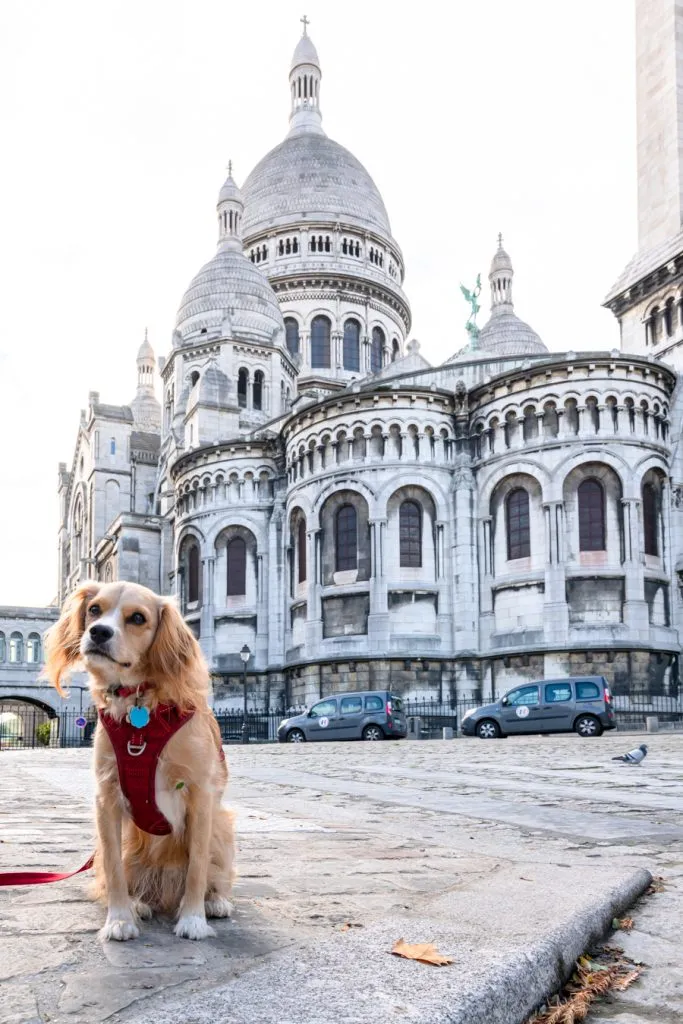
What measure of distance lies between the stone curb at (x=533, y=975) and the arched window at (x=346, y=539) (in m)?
33.6

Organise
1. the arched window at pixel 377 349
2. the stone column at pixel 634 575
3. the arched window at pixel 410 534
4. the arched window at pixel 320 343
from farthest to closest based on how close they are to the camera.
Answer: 1. the arched window at pixel 377 349
2. the arched window at pixel 320 343
3. the arched window at pixel 410 534
4. the stone column at pixel 634 575

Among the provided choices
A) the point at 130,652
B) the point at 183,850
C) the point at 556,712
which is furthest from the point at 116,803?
the point at 556,712

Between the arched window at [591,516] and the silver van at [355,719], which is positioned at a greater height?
the arched window at [591,516]

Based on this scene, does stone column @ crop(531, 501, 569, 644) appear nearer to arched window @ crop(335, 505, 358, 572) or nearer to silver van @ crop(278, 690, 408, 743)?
arched window @ crop(335, 505, 358, 572)

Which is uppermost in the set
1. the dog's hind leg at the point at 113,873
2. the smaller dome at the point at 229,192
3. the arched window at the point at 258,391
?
the smaller dome at the point at 229,192

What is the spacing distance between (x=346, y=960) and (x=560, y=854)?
9.28 feet

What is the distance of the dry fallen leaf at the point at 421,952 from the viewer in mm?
2729

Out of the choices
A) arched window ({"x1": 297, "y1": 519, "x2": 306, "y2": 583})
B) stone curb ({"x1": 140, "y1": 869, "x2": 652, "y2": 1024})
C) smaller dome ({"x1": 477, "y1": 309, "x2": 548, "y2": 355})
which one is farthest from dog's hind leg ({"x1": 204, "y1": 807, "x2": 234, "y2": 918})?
smaller dome ({"x1": 477, "y1": 309, "x2": 548, "y2": 355})

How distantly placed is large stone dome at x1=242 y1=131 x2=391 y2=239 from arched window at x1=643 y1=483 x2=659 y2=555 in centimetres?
3648

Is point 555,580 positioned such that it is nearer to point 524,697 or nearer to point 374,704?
point 524,697

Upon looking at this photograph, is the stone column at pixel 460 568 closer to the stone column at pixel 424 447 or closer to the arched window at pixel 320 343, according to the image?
the stone column at pixel 424 447

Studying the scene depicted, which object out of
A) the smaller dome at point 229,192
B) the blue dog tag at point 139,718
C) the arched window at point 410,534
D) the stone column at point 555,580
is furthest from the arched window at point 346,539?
the blue dog tag at point 139,718

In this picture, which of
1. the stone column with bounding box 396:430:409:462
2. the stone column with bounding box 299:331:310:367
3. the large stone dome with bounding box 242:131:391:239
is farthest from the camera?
the large stone dome with bounding box 242:131:391:239

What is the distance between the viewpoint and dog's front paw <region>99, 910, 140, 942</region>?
3146 mm
